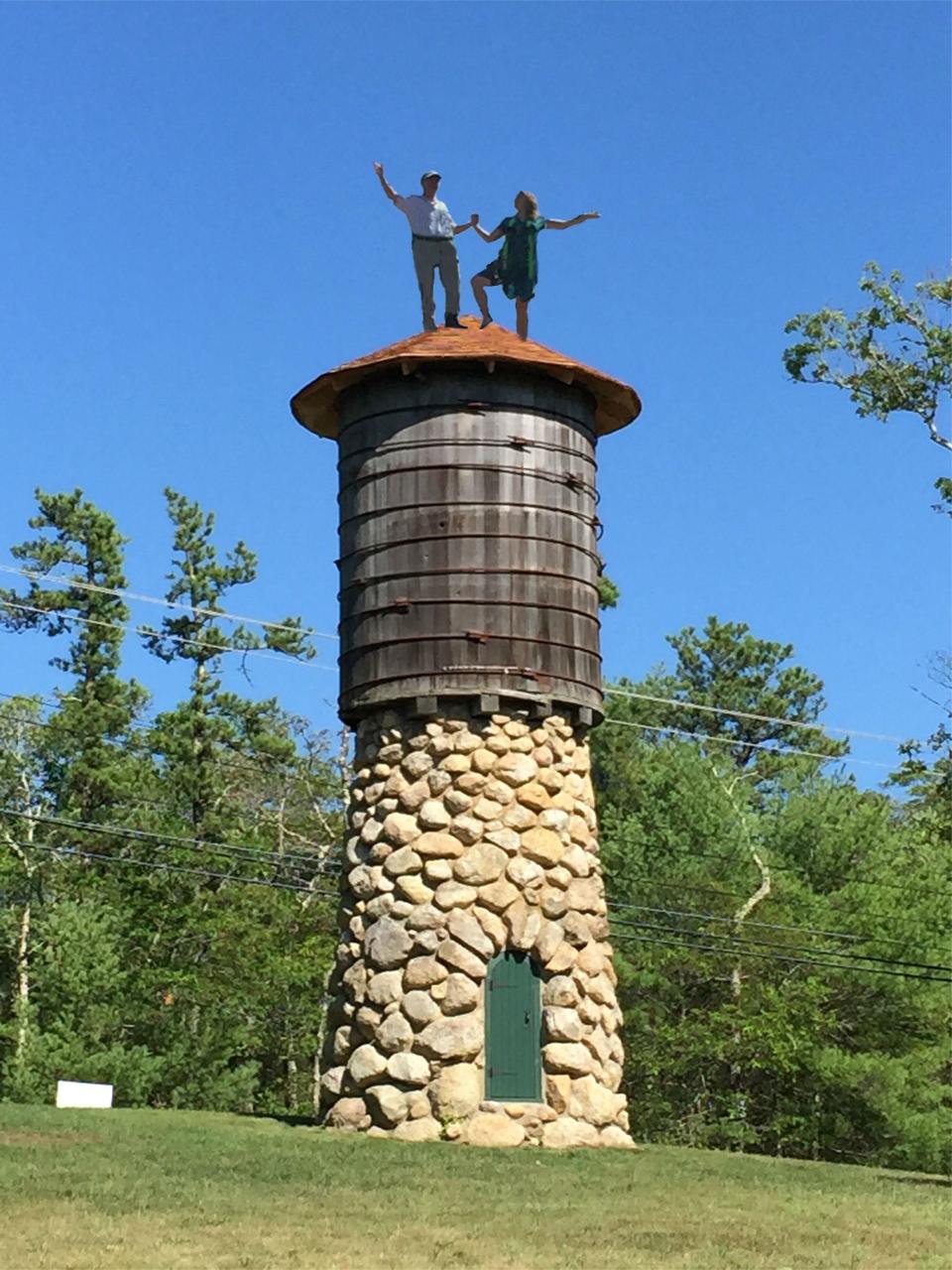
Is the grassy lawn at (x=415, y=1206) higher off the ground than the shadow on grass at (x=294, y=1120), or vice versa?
the shadow on grass at (x=294, y=1120)

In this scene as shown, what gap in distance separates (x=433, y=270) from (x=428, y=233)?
44 centimetres

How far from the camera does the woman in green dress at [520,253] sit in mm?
22016

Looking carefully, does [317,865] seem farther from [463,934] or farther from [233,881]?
[463,934]

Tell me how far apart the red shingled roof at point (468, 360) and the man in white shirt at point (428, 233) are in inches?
14.6

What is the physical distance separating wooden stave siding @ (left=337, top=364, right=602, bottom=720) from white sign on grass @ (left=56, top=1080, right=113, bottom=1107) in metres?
6.10

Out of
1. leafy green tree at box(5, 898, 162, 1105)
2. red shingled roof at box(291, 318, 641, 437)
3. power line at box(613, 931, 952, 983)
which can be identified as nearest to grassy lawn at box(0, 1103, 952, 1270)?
red shingled roof at box(291, 318, 641, 437)

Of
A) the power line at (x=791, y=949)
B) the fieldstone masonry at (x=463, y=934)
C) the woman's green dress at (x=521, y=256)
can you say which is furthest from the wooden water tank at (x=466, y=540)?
the power line at (x=791, y=949)

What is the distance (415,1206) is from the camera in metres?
14.1

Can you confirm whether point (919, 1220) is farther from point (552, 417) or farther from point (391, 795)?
point (552, 417)

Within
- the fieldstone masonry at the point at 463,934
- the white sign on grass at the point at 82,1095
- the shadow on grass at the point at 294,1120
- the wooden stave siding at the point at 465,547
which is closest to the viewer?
the fieldstone masonry at the point at 463,934

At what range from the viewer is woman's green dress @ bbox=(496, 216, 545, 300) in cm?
2208

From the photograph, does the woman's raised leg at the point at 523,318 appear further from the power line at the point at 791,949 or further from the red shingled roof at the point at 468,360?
the power line at the point at 791,949

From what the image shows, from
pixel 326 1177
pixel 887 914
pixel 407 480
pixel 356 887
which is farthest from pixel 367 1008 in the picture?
pixel 887 914

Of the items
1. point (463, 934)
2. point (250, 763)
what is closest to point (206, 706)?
point (250, 763)
